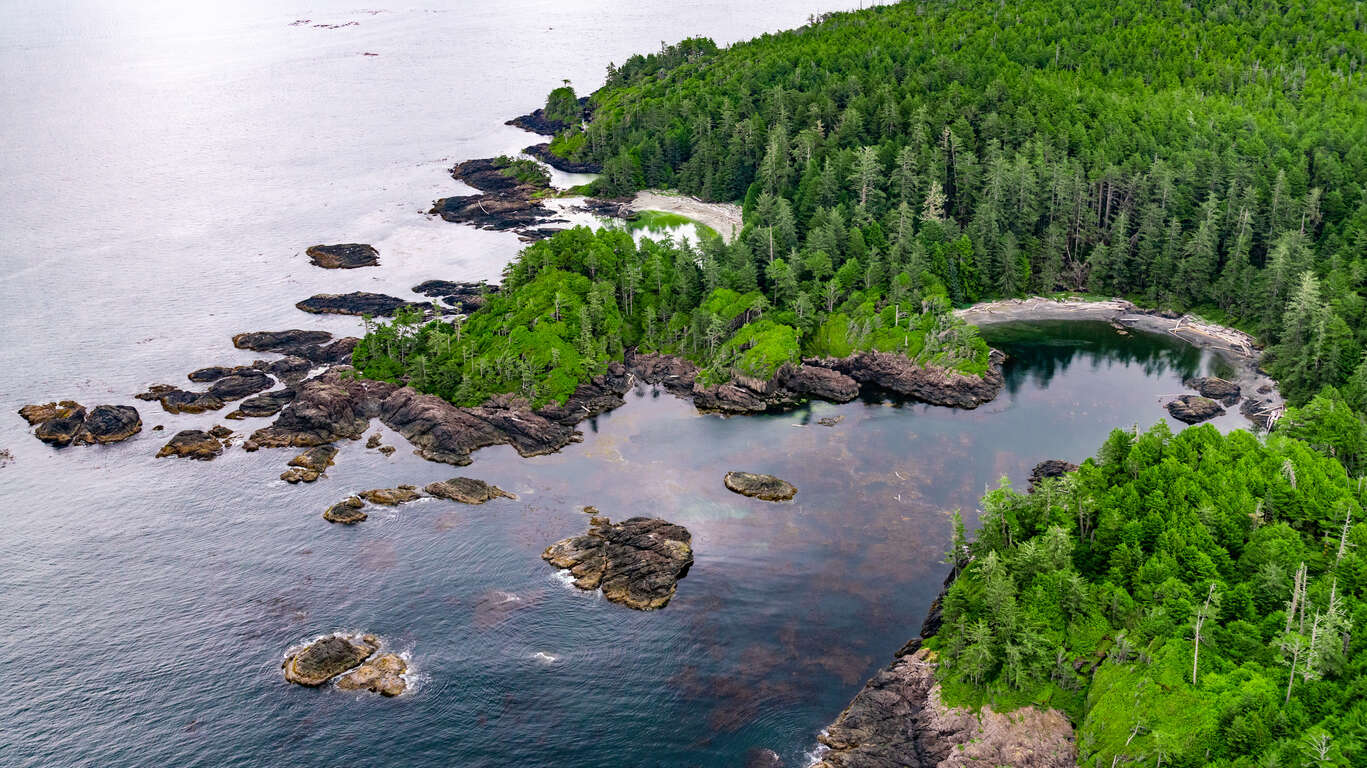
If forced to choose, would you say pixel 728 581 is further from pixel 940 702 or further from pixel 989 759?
pixel 989 759

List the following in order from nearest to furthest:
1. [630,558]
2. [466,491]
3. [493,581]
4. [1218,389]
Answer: [493,581], [630,558], [466,491], [1218,389]

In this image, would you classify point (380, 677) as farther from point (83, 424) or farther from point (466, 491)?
point (83, 424)

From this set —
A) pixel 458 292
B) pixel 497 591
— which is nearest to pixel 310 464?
pixel 497 591

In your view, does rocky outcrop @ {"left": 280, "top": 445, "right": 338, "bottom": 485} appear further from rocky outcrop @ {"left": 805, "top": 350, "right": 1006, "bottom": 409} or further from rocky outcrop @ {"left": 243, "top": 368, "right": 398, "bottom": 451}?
rocky outcrop @ {"left": 805, "top": 350, "right": 1006, "bottom": 409}

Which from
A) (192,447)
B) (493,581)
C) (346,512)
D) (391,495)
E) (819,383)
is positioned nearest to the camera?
(493,581)

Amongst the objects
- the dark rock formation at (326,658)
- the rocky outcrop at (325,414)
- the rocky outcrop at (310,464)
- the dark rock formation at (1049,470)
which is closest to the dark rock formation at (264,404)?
the rocky outcrop at (325,414)

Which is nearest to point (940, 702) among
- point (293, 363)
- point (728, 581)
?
point (728, 581)

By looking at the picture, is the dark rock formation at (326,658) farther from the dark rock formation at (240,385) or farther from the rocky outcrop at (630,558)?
the dark rock formation at (240,385)
